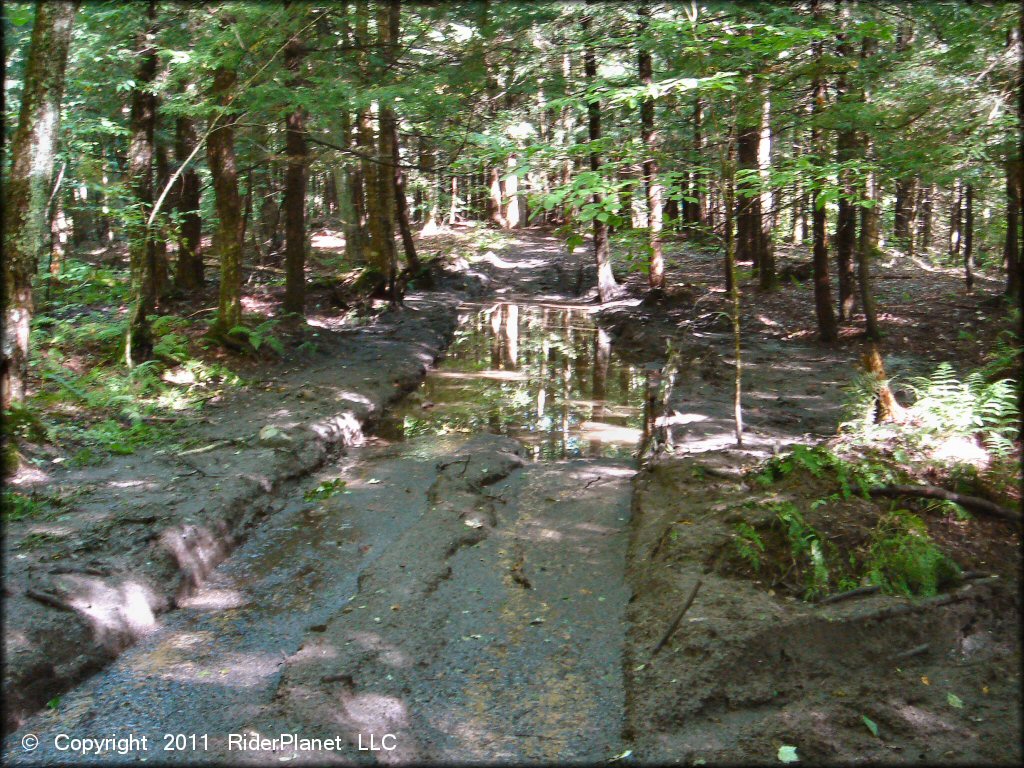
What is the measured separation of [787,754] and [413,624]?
116 inches

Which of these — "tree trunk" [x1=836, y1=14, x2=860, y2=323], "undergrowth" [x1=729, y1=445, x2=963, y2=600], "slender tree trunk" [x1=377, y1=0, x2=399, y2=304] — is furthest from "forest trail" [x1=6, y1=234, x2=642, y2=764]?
"slender tree trunk" [x1=377, y1=0, x2=399, y2=304]

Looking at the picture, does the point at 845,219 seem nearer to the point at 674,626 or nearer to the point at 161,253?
the point at 674,626

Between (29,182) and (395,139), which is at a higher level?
(395,139)

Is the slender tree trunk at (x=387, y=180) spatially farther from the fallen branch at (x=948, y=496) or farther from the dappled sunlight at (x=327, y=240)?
the fallen branch at (x=948, y=496)

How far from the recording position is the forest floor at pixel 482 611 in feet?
13.9

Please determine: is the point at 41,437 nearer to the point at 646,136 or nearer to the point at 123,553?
the point at 123,553

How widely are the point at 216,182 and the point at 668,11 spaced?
319 inches

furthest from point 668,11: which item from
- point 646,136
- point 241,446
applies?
point 241,446

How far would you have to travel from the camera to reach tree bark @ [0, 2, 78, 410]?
7.28 metres

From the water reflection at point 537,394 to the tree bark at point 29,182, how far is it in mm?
5123

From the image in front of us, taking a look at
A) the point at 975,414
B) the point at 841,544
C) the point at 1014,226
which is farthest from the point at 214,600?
the point at 1014,226

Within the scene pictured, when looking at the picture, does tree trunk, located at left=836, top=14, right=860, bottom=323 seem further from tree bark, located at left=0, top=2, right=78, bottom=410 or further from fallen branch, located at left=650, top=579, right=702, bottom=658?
tree bark, located at left=0, top=2, right=78, bottom=410

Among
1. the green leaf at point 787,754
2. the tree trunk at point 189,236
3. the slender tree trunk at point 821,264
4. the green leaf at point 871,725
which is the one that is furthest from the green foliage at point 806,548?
the tree trunk at point 189,236

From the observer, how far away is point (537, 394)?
13.7 meters
